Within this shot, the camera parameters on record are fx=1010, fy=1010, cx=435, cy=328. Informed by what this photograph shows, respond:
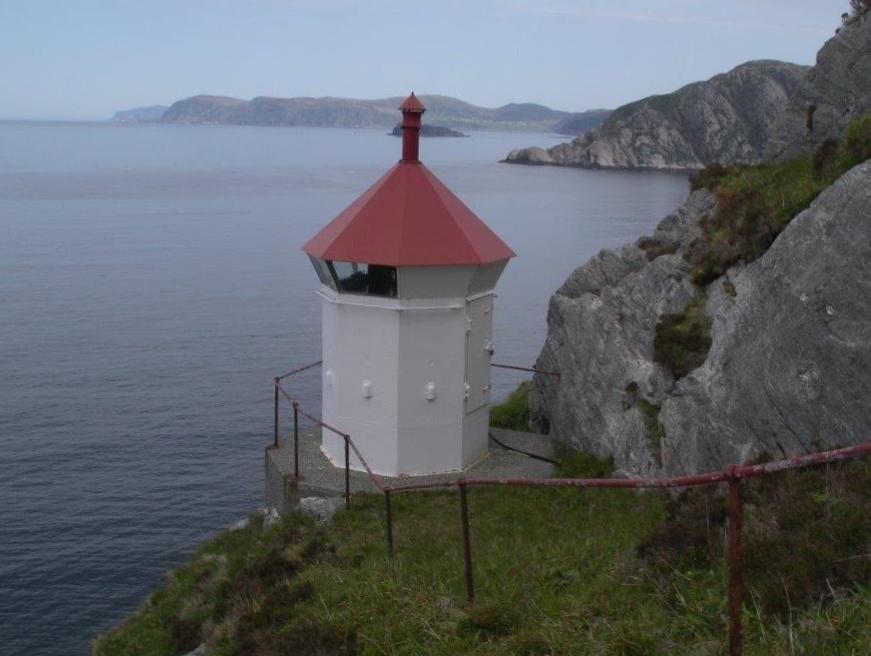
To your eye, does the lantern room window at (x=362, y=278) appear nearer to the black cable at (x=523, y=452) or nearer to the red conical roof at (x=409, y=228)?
the red conical roof at (x=409, y=228)

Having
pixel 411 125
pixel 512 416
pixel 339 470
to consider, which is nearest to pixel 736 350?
pixel 411 125

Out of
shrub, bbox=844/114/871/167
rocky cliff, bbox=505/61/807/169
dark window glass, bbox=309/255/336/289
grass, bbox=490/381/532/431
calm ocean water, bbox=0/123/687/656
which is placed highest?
rocky cliff, bbox=505/61/807/169

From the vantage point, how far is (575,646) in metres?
6.64

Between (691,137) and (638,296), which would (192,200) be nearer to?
(638,296)

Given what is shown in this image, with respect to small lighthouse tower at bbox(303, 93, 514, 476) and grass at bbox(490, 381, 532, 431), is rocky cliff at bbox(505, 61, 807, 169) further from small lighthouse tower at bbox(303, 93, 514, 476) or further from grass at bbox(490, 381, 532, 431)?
small lighthouse tower at bbox(303, 93, 514, 476)

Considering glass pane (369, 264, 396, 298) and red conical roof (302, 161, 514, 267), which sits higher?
red conical roof (302, 161, 514, 267)

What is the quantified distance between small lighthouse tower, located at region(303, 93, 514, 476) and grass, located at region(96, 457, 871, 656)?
7.74 ft

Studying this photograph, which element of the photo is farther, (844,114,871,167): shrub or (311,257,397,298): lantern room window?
(311,257,397,298): lantern room window

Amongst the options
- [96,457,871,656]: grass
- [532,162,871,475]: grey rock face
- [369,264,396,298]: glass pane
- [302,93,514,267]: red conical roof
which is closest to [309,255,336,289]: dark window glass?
[302,93,514,267]: red conical roof

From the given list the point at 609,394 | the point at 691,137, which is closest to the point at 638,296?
the point at 609,394

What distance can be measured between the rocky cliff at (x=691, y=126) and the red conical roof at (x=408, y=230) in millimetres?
119807

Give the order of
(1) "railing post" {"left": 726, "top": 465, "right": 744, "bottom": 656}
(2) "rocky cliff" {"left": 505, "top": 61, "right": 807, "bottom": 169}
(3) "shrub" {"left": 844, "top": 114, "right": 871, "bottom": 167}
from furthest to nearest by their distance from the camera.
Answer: (2) "rocky cliff" {"left": 505, "top": 61, "right": 807, "bottom": 169}, (3) "shrub" {"left": 844, "top": 114, "right": 871, "bottom": 167}, (1) "railing post" {"left": 726, "top": 465, "right": 744, "bottom": 656}

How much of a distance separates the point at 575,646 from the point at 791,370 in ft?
14.5

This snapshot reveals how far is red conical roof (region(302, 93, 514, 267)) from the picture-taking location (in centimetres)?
1511
